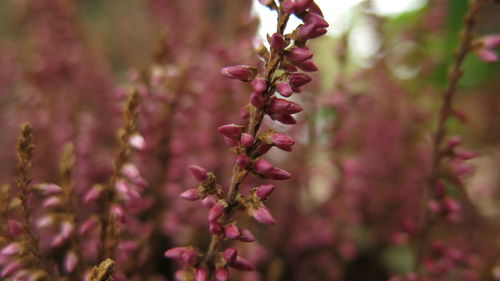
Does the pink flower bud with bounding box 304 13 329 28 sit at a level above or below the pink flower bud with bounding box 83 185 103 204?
above

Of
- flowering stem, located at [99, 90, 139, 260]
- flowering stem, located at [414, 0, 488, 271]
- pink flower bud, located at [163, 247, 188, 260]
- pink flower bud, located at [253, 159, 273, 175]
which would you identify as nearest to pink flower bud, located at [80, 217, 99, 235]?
flowering stem, located at [99, 90, 139, 260]

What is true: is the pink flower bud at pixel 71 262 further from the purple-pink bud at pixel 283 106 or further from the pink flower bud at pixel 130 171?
the purple-pink bud at pixel 283 106

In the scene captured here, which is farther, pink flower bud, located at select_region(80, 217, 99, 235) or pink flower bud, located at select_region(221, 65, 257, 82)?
pink flower bud, located at select_region(80, 217, 99, 235)

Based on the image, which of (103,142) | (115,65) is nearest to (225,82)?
(103,142)

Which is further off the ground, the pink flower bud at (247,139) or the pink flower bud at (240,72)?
the pink flower bud at (240,72)

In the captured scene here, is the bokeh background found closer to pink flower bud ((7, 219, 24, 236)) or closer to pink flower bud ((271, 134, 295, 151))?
pink flower bud ((7, 219, 24, 236))

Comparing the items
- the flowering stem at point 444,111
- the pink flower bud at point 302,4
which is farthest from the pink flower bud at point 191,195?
the flowering stem at point 444,111

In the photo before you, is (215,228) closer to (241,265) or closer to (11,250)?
(241,265)
